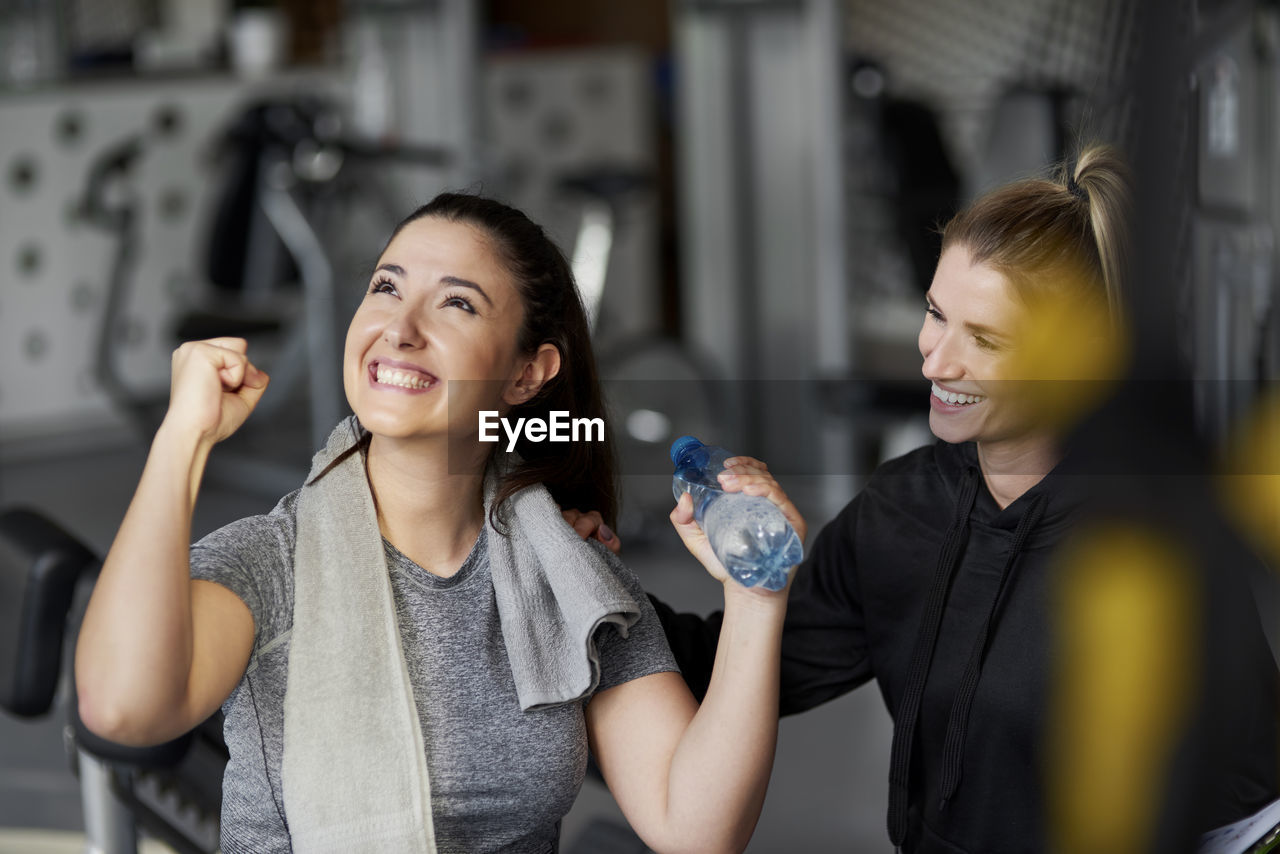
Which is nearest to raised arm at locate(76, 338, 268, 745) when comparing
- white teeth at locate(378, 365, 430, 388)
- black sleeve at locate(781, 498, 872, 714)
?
white teeth at locate(378, 365, 430, 388)

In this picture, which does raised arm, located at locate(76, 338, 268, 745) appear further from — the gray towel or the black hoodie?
the black hoodie

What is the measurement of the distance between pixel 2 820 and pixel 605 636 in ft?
Answer: 5.57

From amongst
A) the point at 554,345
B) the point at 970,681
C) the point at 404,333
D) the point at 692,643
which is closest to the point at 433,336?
the point at 404,333

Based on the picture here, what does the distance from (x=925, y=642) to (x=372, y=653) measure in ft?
1.42

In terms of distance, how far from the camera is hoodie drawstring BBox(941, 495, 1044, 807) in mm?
1010

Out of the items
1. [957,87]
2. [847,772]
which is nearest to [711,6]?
[957,87]

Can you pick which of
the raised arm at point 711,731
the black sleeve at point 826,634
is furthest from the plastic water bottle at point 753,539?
the black sleeve at point 826,634

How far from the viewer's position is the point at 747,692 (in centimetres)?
99

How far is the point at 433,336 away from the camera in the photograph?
106 cm

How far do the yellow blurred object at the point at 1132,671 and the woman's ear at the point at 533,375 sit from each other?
0.54m

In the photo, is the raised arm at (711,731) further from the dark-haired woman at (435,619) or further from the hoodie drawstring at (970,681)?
the hoodie drawstring at (970,681)

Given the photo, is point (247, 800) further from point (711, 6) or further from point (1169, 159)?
point (711, 6)

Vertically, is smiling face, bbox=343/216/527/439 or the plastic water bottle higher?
smiling face, bbox=343/216/527/439

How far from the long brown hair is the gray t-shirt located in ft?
0.30
